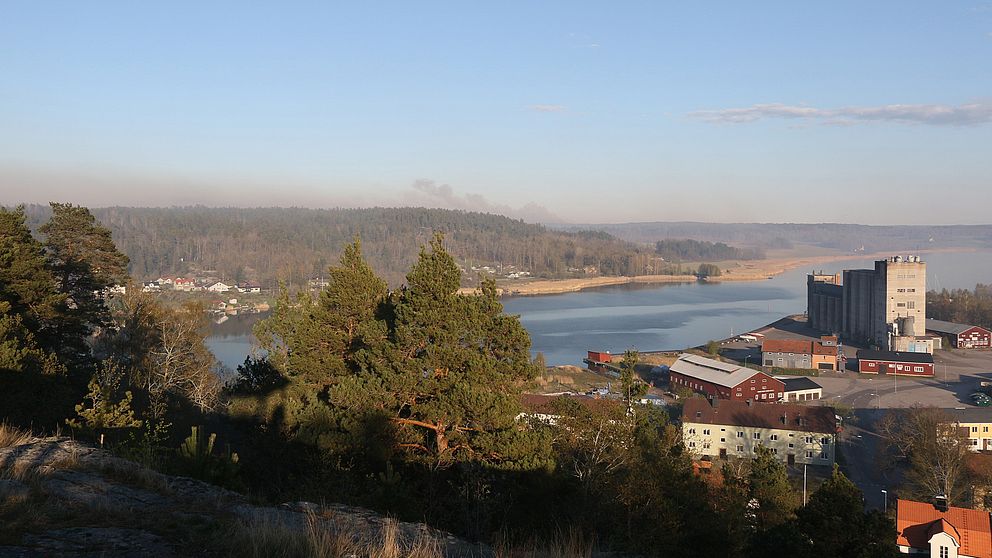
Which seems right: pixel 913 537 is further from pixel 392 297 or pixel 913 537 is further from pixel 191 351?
pixel 191 351

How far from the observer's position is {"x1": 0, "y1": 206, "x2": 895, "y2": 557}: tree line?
183 inches

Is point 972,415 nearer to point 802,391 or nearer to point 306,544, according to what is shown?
point 802,391

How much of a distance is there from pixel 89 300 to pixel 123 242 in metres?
58.7

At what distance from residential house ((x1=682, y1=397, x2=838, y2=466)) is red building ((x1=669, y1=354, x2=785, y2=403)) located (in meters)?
3.69

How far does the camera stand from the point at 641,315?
41.8 metres

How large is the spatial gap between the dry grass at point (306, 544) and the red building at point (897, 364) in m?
24.8

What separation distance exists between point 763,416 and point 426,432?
1005 cm

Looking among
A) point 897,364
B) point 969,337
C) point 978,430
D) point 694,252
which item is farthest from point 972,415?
point 694,252

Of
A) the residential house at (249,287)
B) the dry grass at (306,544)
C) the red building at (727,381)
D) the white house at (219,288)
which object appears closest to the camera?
the dry grass at (306,544)

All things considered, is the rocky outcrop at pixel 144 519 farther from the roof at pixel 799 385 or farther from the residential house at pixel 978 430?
the roof at pixel 799 385

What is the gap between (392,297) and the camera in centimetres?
732

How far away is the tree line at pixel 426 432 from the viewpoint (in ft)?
15.2

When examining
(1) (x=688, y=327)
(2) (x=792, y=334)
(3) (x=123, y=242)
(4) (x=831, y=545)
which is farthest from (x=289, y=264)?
(4) (x=831, y=545)

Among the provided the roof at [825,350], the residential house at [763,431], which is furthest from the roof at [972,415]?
the roof at [825,350]
